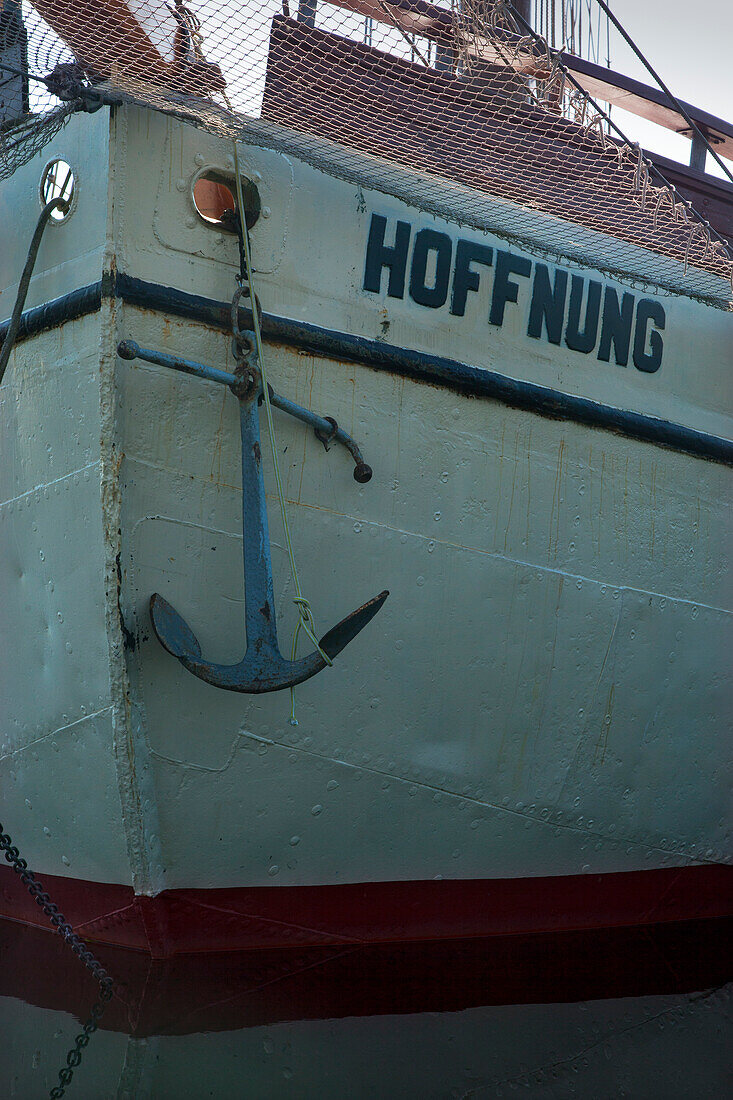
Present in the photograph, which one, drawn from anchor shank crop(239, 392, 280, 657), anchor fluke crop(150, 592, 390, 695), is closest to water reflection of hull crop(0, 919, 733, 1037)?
anchor fluke crop(150, 592, 390, 695)

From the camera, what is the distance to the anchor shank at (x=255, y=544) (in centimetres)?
338

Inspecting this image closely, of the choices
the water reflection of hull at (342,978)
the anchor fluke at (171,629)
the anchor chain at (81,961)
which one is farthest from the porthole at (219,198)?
the water reflection of hull at (342,978)

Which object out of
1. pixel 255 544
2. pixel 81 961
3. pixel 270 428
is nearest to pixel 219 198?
pixel 270 428

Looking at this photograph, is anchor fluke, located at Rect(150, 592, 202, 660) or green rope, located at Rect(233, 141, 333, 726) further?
green rope, located at Rect(233, 141, 333, 726)

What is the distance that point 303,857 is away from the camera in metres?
3.80

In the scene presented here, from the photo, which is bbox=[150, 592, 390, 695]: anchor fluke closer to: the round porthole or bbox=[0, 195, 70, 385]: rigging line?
bbox=[0, 195, 70, 385]: rigging line

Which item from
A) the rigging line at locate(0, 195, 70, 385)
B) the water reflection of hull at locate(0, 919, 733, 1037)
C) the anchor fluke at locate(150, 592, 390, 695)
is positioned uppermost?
the rigging line at locate(0, 195, 70, 385)

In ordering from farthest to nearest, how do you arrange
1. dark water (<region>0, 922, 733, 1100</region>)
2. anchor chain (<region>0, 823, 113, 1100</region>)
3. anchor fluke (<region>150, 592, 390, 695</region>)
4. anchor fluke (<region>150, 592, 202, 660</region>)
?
anchor fluke (<region>150, 592, 202, 660</region>), anchor fluke (<region>150, 592, 390, 695</region>), anchor chain (<region>0, 823, 113, 1100</region>), dark water (<region>0, 922, 733, 1100</region>)

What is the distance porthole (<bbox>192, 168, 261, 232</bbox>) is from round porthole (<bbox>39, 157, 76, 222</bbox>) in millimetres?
410

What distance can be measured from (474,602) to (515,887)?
1.17 m

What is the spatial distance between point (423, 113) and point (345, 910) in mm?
2945

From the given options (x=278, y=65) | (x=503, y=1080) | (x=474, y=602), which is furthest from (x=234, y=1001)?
(x=278, y=65)

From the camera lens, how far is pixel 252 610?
3.39m

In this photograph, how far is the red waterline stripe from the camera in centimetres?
366
